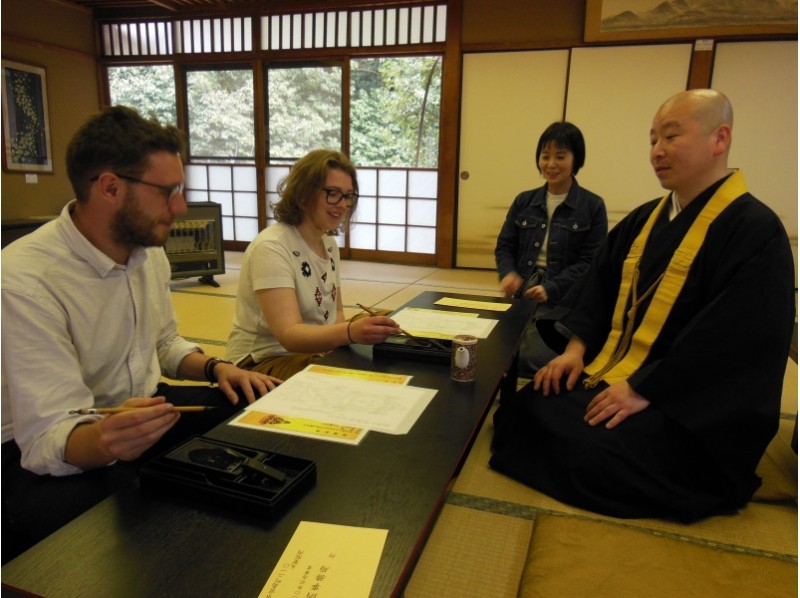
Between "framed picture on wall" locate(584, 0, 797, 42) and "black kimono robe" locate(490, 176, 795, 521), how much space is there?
409 centimetres

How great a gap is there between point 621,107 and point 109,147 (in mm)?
5056

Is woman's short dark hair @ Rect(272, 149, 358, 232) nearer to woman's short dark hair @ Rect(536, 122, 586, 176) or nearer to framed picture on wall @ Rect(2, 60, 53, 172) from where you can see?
woman's short dark hair @ Rect(536, 122, 586, 176)

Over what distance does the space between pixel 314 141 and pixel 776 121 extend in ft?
15.0

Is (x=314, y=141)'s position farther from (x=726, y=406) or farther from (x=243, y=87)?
(x=726, y=406)

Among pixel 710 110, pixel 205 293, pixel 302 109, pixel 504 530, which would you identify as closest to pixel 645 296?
pixel 710 110

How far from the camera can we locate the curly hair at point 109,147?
3.86 ft

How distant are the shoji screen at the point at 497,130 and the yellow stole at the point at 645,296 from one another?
3763mm

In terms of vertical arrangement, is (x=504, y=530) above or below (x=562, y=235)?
below

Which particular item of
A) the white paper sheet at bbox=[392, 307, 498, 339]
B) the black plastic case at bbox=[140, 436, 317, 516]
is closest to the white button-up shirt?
the black plastic case at bbox=[140, 436, 317, 516]

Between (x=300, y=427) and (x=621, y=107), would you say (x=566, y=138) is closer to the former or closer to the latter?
(x=300, y=427)

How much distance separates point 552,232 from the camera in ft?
9.54

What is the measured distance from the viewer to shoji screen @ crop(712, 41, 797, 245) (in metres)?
4.81

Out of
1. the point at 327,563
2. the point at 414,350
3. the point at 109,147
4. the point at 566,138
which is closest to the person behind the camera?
the point at 327,563

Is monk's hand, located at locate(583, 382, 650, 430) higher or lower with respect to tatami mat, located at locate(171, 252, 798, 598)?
higher
